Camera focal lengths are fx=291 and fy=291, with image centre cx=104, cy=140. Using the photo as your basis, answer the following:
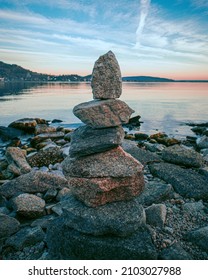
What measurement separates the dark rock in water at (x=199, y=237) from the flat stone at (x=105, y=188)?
191 cm

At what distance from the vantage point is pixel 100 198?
6.98 metres

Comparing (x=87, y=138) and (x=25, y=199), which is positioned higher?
(x=87, y=138)

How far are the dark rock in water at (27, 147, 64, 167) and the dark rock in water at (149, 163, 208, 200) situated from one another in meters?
5.83

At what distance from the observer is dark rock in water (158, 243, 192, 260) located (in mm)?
6750

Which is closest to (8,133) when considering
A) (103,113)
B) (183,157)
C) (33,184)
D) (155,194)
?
(33,184)

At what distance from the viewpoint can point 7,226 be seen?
8.41 metres

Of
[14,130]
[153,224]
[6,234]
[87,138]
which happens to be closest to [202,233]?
[153,224]

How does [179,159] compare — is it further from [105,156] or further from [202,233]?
[105,156]

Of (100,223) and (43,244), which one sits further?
(43,244)

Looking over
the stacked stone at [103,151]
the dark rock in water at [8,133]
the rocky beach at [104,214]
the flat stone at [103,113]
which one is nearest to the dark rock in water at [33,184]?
the rocky beach at [104,214]

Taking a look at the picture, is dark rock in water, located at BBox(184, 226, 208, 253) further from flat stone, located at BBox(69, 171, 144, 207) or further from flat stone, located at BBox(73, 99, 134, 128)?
flat stone, located at BBox(73, 99, 134, 128)
